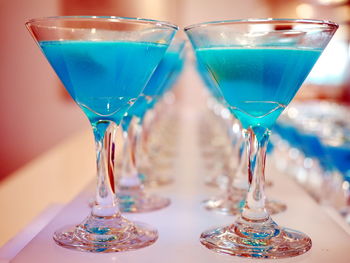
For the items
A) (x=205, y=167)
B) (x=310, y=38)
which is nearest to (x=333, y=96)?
(x=205, y=167)

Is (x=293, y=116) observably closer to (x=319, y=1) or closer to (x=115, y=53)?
(x=115, y=53)

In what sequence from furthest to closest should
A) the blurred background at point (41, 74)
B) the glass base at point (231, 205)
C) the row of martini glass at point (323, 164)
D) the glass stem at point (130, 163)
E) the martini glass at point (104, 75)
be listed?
the blurred background at point (41, 74) < the row of martini glass at point (323, 164) < the glass stem at point (130, 163) < the glass base at point (231, 205) < the martini glass at point (104, 75)

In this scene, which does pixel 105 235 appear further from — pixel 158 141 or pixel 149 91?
pixel 158 141

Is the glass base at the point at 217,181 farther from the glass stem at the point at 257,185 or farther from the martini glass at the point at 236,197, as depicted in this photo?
the glass stem at the point at 257,185

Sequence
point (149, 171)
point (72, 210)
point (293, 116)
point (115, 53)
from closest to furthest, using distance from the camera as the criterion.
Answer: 1. point (115, 53)
2. point (72, 210)
3. point (149, 171)
4. point (293, 116)

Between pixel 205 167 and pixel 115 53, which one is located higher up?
pixel 115 53

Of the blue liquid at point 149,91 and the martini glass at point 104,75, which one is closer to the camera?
the martini glass at point 104,75

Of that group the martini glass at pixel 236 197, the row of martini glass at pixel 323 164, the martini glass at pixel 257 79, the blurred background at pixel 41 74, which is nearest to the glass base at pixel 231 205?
the martini glass at pixel 236 197

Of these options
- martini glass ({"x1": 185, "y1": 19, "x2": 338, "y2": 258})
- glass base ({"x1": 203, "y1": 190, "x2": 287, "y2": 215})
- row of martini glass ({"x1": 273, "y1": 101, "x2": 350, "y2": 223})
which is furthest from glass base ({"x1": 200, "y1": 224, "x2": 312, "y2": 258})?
row of martini glass ({"x1": 273, "y1": 101, "x2": 350, "y2": 223})
